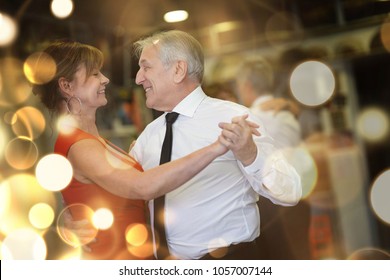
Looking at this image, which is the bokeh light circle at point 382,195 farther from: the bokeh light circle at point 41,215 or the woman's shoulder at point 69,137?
the bokeh light circle at point 41,215

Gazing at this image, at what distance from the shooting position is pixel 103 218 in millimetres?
1760

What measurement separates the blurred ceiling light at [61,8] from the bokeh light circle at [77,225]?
2.74ft

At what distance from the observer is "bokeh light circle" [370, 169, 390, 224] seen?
2.02 meters

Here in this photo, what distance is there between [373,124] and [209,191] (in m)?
1.08

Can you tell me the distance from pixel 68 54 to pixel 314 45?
1137mm

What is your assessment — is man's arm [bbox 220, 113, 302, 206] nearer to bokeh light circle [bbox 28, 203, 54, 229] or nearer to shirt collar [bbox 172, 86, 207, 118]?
shirt collar [bbox 172, 86, 207, 118]

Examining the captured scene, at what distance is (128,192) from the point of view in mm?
1680

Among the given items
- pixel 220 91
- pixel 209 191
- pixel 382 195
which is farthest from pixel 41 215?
pixel 382 195

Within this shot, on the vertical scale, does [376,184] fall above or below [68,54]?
below

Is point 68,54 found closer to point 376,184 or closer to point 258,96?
point 258,96

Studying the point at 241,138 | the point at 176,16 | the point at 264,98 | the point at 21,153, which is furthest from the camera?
the point at 21,153

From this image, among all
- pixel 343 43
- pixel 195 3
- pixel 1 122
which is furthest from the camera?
pixel 343 43

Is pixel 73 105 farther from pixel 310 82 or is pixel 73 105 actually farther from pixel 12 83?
pixel 310 82

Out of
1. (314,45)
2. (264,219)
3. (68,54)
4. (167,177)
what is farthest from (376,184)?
(68,54)
